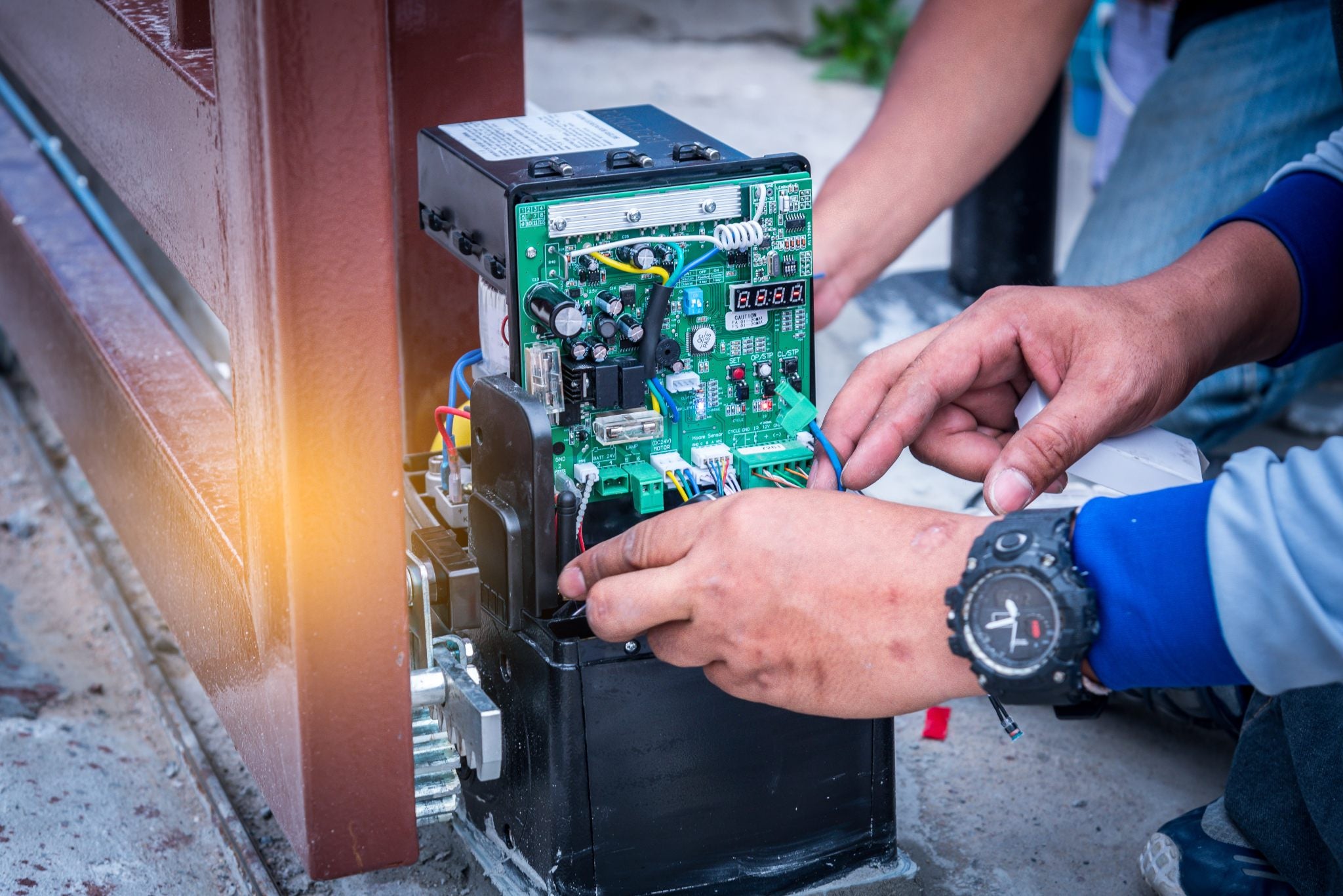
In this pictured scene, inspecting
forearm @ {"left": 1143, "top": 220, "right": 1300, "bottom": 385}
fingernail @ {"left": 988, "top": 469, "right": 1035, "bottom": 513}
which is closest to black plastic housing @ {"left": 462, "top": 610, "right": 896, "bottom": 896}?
fingernail @ {"left": 988, "top": 469, "right": 1035, "bottom": 513}

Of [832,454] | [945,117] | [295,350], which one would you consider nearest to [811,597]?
[832,454]

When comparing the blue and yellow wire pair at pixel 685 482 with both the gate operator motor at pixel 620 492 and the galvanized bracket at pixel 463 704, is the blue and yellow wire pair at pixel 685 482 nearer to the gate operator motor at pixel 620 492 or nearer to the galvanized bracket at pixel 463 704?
the gate operator motor at pixel 620 492

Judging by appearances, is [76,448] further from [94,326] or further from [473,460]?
[473,460]

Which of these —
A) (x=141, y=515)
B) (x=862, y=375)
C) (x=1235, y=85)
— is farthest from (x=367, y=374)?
(x=1235, y=85)

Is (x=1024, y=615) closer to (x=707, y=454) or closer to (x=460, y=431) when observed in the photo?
(x=707, y=454)

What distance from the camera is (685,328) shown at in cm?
120

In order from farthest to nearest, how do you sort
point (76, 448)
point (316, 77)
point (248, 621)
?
point (76, 448)
point (248, 621)
point (316, 77)

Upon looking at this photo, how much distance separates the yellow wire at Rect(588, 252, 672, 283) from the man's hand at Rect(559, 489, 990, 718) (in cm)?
23

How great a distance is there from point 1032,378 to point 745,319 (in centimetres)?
31

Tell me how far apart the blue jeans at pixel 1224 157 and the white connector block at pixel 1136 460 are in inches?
35.1

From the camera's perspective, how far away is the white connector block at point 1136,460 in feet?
4.05

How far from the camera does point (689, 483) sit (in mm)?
1180

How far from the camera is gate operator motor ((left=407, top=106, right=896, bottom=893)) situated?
1.12 m

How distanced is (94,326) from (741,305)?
2.92 ft
